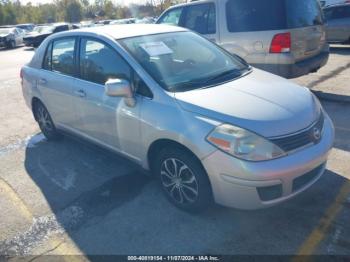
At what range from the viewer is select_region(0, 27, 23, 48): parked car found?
25.1 metres

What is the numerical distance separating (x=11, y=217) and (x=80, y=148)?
1.65 meters

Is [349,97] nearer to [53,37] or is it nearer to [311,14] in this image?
[311,14]

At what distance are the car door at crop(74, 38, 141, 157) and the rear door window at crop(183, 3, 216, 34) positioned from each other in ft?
11.0

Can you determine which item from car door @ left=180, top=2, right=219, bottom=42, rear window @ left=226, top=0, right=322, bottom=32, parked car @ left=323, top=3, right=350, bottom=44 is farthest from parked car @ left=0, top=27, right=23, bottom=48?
rear window @ left=226, top=0, right=322, bottom=32

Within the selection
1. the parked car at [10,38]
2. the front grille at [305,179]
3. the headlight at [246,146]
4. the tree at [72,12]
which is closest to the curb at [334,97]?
the front grille at [305,179]

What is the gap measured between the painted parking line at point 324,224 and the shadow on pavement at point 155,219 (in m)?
0.05

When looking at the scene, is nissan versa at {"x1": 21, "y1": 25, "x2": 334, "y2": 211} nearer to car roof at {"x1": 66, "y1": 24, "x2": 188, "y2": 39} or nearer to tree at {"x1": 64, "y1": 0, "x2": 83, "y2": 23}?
car roof at {"x1": 66, "y1": 24, "x2": 188, "y2": 39}

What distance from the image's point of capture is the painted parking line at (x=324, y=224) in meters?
2.72

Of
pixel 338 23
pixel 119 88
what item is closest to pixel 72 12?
pixel 338 23

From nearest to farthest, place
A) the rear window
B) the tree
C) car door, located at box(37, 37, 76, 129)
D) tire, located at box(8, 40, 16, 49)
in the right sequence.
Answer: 1. car door, located at box(37, 37, 76, 129)
2. the rear window
3. tire, located at box(8, 40, 16, 49)
4. the tree

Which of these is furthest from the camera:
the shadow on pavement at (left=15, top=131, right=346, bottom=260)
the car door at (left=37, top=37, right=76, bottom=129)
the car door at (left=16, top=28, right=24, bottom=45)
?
the car door at (left=16, top=28, right=24, bottom=45)

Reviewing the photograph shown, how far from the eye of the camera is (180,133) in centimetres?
Result: 291

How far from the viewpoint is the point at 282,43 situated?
5770mm

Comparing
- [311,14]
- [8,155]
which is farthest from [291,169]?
[311,14]
